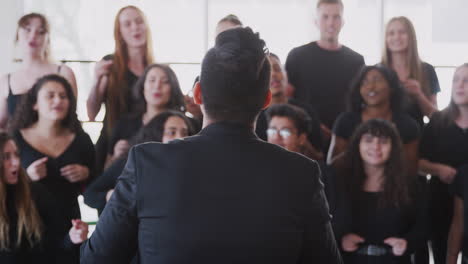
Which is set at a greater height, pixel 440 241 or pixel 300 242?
pixel 300 242

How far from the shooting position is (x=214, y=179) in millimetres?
1076

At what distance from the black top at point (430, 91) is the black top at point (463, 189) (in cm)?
47

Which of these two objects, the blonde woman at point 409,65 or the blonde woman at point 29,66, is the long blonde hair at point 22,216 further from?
the blonde woman at point 409,65

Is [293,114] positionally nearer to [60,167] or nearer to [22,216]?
[60,167]

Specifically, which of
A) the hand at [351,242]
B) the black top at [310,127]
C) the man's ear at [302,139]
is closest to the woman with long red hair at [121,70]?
the black top at [310,127]

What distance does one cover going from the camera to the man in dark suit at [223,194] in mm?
1066

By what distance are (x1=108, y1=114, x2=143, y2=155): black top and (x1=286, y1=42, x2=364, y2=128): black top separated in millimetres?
984

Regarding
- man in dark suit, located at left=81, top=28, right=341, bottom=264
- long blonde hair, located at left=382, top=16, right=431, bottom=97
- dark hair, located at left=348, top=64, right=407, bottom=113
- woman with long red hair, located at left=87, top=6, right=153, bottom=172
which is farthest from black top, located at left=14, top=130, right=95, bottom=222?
man in dark suit, located at left=81, top=28, right=341, bottom=264

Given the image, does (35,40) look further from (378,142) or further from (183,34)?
(183,34)

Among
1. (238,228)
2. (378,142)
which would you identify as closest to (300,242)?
(238,228)

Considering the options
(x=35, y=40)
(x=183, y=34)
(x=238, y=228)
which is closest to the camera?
(x=238, y=228)

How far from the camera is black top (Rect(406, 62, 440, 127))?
365 centimetres

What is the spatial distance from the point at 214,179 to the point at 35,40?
2495 mm

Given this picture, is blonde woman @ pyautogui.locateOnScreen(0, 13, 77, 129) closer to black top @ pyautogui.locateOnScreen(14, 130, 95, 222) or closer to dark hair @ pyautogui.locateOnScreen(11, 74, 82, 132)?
dark hair @ pyautogui.locateOnScreen(11, 74, 82, 132)
